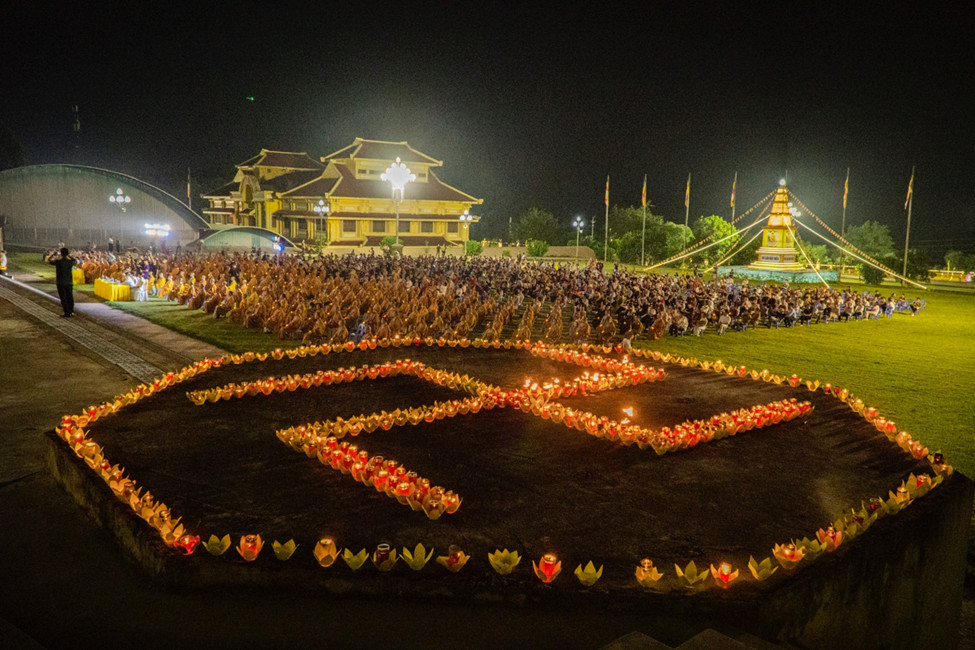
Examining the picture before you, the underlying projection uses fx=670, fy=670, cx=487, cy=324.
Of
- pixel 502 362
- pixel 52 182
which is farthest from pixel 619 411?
pixel 52 182

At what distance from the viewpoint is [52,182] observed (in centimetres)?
5197

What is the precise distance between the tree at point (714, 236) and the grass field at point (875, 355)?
25046 mm

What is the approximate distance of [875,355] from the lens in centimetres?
1678

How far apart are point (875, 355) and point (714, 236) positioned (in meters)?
34.9

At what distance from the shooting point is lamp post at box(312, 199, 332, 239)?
50.8 m

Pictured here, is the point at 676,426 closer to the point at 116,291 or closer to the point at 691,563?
the point at 691,563

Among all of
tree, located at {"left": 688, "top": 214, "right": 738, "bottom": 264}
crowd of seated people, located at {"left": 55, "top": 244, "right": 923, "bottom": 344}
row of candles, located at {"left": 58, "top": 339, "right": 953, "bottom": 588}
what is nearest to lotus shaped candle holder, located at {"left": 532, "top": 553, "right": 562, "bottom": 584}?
row of candles, located at {"left": 58, "top": 339, "right": 953, "bottom": 588}

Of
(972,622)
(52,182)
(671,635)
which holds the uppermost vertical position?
(52,182)

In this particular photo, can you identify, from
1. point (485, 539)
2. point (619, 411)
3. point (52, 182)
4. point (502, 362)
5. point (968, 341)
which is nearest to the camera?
point (485, 539)

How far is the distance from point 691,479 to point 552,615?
2.29 metres

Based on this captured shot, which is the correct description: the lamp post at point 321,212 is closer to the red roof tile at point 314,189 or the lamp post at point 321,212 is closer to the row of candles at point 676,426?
the red roof tile at point 314,189

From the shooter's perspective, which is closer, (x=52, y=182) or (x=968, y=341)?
(x=968, y=341)

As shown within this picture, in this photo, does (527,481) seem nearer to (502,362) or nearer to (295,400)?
(295,400)

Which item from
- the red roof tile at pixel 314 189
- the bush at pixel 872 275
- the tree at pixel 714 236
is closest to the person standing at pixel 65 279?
the red roof tile at pixel 314 189
